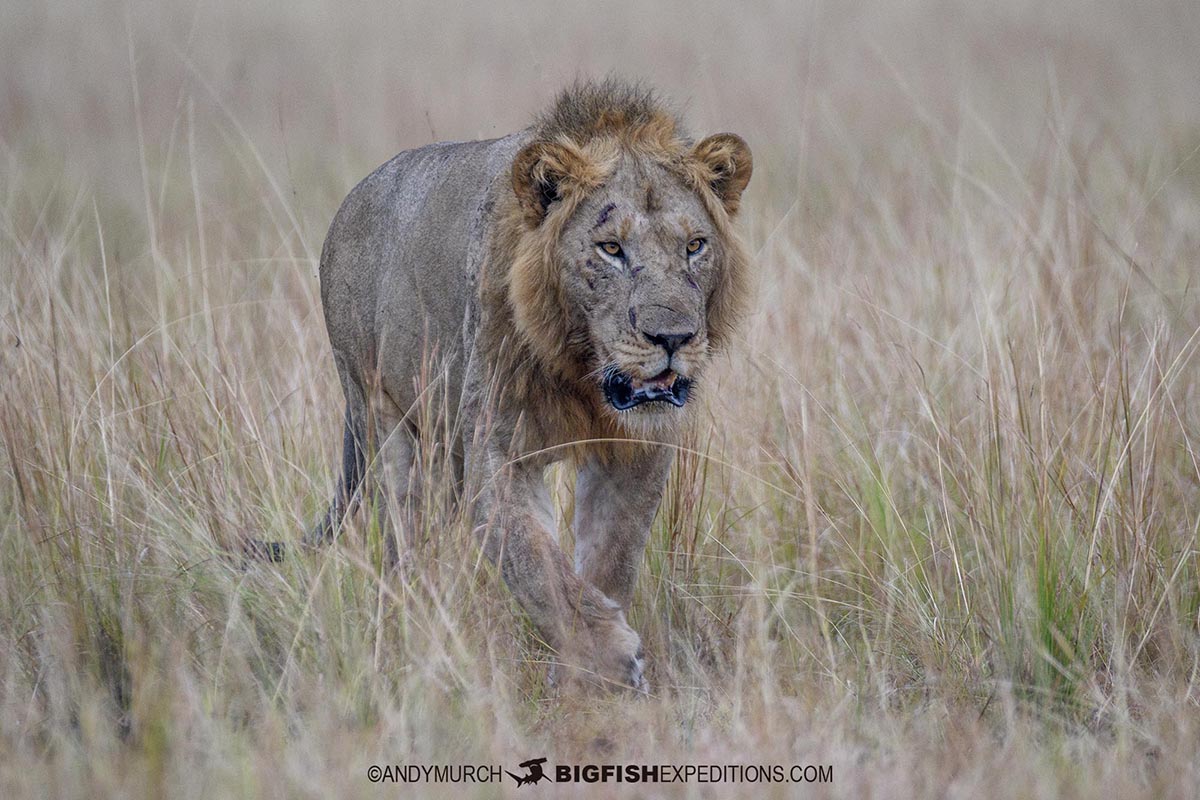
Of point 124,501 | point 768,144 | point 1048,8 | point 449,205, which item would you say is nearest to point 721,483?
point 449,205

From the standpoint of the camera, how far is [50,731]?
12.8 feet

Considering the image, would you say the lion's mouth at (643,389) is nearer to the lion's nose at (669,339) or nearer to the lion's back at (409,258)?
the lion's nose at (669,339)

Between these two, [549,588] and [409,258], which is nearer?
[549,588]

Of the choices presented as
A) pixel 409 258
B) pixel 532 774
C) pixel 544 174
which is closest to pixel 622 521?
pixel 544 174

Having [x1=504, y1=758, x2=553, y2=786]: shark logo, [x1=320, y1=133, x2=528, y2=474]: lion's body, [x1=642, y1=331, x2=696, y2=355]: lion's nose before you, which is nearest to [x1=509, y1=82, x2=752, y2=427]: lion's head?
[x1=642, y1=331, x2=696, y2=355]: lion's nose

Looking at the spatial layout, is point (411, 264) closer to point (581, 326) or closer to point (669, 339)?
point (581, 326)

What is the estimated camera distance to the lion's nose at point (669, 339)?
4414mm

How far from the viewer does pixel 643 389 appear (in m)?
4.59

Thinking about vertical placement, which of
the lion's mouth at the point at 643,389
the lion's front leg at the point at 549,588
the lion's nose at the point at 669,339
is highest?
the lion's nose at the point at 669,339

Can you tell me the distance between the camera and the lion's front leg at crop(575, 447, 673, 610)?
5.11 meters

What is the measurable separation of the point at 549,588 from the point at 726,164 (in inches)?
60.3

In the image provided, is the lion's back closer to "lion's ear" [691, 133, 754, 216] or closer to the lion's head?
the lion's head

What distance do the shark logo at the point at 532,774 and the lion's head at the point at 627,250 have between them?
4.04 feet

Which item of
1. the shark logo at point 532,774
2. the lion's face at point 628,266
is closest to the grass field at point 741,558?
the shark logo at point 532,774
